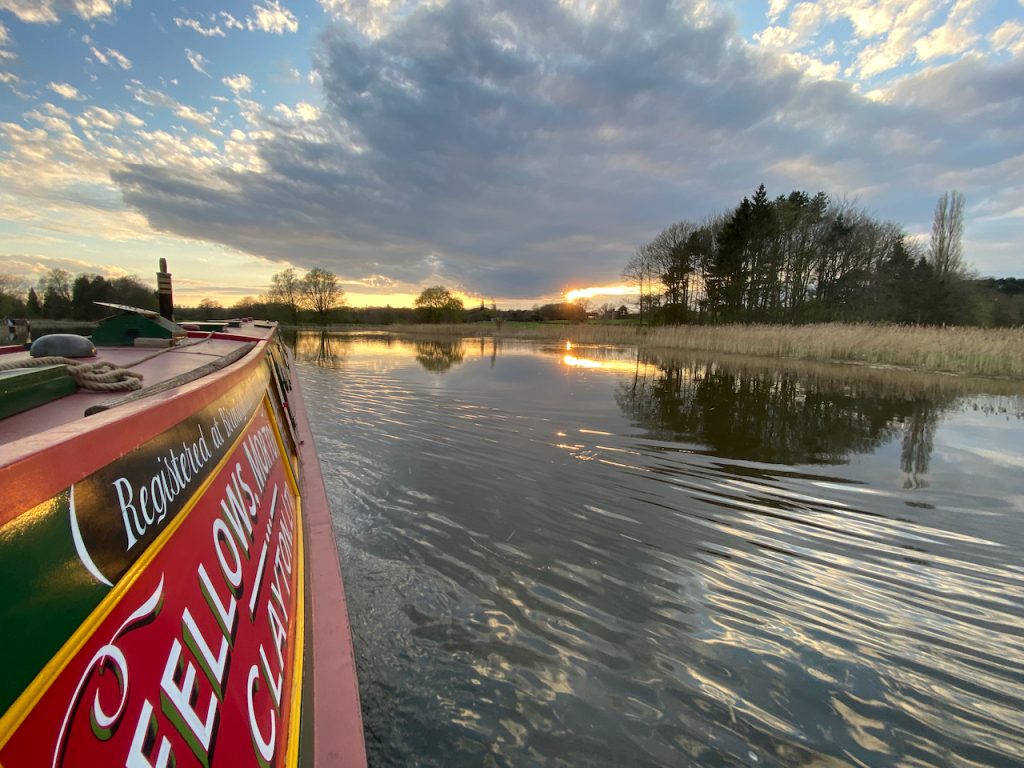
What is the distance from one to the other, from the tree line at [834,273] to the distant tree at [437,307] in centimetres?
3384

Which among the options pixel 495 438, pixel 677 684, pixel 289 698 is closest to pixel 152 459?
pixel 289 698

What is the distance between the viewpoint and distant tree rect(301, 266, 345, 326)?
63.5m

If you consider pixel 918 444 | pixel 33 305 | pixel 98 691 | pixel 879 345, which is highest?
pixel 33 305

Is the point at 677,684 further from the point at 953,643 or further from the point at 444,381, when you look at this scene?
the point at 444,381

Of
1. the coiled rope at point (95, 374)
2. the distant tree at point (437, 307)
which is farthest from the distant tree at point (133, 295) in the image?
the distant tree at point (437, 307)

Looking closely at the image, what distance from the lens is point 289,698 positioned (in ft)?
5.02

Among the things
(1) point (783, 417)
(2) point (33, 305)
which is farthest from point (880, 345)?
(2) point (33, 305)

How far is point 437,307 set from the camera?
59.9 metres

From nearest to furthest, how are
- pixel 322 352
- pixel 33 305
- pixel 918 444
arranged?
pixel 918 444
pixel 33 305
pixel 322 352

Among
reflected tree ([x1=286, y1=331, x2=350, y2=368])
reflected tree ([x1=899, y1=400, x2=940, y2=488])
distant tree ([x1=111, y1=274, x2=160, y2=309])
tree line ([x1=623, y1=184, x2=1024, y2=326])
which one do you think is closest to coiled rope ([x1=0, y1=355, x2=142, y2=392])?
reflected tree ([x1=899, y1=400, x2=940, y2=488])

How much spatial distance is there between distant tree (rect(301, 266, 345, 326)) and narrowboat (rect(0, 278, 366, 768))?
6778 cm

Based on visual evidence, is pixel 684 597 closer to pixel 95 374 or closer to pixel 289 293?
pixel 95 374

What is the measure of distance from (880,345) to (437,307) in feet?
164

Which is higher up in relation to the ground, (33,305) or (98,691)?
Result: (33,305)
